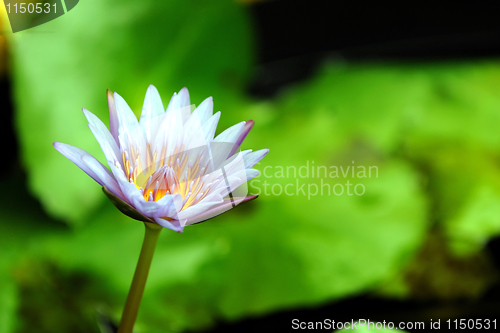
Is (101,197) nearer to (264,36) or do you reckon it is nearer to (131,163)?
(131,163)

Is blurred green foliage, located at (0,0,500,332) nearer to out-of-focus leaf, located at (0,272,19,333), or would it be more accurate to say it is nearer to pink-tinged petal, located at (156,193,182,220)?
out-of-focus leaf, located at (0,272,19,333)

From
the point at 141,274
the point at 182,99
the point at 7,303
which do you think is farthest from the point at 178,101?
the point at 7,303

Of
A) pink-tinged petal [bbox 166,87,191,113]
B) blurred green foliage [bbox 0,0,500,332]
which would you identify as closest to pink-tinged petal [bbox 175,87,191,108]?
pink-tinged petal [bbox 166,87,191,113]

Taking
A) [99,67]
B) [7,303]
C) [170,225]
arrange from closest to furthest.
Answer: [170,225] < [7,303] < [99,67]

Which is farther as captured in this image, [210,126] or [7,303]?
[7,303]

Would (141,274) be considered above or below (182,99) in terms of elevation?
below

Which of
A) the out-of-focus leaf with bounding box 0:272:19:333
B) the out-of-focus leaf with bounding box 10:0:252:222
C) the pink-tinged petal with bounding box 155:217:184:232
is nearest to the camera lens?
the pink-tinged petal with bounding box 155:217:184:232

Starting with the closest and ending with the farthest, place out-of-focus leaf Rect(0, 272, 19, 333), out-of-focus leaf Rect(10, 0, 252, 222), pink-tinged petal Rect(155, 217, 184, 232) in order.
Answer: pink-tinged petal Rect(155, 217, 184, 232), out-of-focus leaf Rect(0, 272, 19, 333), out-of-focus leaf Rect(10, 0, 252, 222)

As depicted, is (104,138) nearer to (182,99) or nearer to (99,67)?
(182,99)
